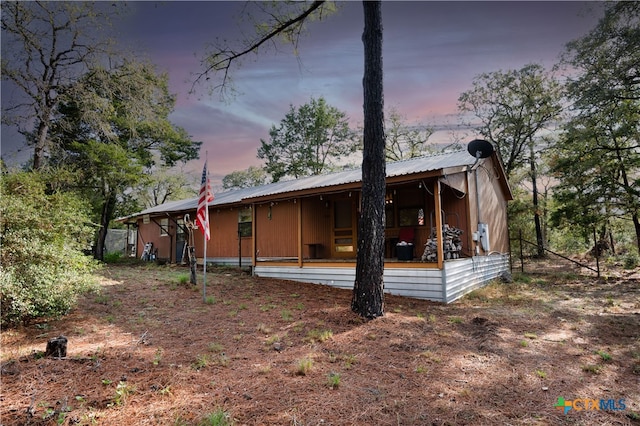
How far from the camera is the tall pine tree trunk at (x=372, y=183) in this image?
5438 millimetres

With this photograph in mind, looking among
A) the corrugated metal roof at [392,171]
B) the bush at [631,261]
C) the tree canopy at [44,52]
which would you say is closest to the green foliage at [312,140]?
the corrugated metal roof at [392,171]

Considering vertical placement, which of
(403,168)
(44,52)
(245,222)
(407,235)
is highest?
(44,52)

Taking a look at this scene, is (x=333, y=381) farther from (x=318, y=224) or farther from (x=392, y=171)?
(x=318, y=224)

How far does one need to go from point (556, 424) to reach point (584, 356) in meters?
2.06

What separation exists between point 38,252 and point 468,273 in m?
8.53

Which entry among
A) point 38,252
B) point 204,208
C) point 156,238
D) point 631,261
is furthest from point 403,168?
point 156,238

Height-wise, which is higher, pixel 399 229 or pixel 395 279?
pixel 399 229

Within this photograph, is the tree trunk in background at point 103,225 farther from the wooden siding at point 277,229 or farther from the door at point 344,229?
the door at point 344,229

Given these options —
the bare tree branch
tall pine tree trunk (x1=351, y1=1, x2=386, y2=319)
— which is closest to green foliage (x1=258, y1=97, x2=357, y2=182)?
the bare tree branch

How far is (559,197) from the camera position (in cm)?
1367

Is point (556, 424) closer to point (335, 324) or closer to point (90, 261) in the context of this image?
point (335, 324)

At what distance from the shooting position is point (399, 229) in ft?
32.4


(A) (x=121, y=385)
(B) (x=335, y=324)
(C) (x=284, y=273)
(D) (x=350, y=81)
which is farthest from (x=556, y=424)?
(D) (x=350, y=81)

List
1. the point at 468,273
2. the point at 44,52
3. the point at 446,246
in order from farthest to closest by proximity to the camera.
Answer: the point at 44,52, the point at 468,273, the point at 446,246
